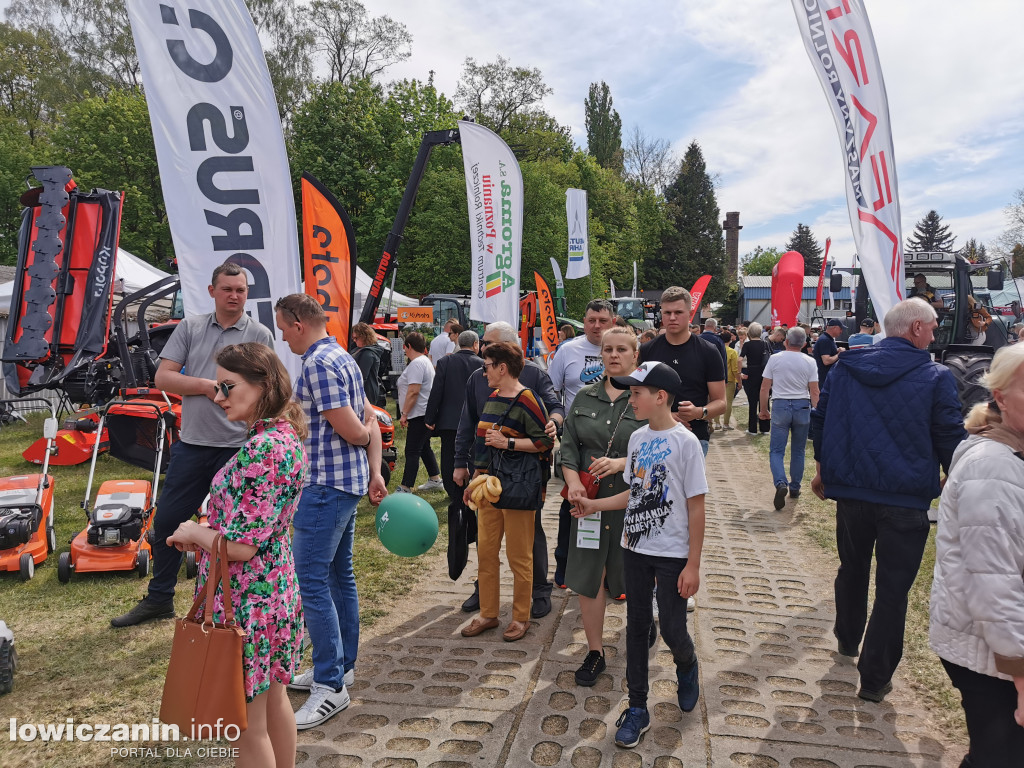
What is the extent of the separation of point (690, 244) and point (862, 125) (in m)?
46.8

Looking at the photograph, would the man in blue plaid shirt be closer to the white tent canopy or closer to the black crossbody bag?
the black crossbody bag

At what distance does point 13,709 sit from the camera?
3311mm

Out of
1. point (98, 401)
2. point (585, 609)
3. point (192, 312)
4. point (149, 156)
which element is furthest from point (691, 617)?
point (149, 156)

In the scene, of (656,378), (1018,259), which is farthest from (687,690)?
(1018,259)

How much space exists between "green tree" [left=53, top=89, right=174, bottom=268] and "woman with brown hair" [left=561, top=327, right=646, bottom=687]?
2699cm

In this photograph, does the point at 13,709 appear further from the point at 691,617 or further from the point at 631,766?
the point at 691,617

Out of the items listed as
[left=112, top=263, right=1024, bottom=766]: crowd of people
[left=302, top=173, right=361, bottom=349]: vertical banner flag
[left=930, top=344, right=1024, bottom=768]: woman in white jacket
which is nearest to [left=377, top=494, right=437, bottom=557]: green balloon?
[left=112, top=263, right=1024, bottom=766]: crowd of people

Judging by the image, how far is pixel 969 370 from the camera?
8.59 meters

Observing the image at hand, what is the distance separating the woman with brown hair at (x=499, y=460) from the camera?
4.05m

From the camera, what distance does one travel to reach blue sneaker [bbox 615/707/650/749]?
2990 millimetres

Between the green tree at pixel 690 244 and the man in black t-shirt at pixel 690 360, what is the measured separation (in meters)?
46.5

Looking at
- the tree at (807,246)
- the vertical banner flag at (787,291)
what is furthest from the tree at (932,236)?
the vertical banner flag at (787,291)

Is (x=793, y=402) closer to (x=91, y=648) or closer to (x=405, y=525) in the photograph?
(x=405, y=525)

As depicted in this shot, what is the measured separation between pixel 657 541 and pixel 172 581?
3222mm
